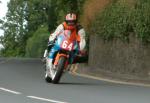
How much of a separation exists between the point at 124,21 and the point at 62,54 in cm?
499

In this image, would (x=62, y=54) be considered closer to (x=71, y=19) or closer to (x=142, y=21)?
(x=71, y=19)

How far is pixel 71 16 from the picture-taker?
64.3 feet

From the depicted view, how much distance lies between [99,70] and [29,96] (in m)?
9.61

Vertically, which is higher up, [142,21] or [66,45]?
[142,21]

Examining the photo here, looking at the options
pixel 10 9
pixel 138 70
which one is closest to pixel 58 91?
pixel 138 70

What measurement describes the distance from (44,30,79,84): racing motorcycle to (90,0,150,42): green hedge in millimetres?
3664

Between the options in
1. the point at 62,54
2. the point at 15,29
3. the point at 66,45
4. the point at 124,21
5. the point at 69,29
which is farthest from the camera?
the point at 15,29

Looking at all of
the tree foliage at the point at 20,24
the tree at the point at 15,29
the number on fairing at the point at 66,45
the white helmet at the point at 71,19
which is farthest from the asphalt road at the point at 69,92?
the tree at the point at 15,29

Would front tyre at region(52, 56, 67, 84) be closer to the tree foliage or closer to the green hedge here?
the green hedge

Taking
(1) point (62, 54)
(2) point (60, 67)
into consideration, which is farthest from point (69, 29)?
(2) point (60, 67)

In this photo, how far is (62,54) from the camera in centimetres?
1938

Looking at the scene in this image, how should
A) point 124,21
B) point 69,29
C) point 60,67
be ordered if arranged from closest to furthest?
point 60,67
point 69,29
point 124,21

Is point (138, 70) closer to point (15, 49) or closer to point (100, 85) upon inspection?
point (100, 85)

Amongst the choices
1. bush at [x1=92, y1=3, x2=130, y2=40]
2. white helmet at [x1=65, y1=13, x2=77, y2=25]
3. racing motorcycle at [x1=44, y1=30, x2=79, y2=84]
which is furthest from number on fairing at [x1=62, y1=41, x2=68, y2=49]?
bush at [x1=92, y1=3, x2=130, y2=40]
